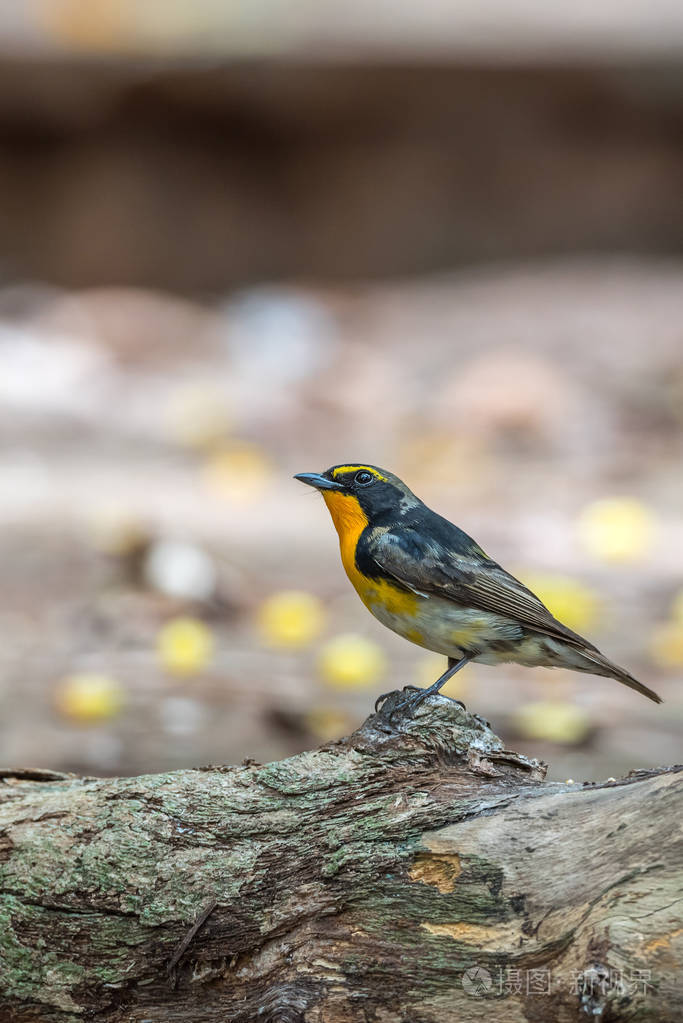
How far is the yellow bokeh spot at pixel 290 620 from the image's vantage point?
275 inches

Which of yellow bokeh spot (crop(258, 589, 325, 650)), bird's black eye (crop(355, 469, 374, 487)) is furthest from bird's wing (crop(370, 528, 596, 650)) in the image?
yellow bokeh spot (crop(258, 589, 325, 650))

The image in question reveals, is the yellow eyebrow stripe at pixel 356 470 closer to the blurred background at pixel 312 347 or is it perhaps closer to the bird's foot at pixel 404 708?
the bird's foot at pixel 404 708

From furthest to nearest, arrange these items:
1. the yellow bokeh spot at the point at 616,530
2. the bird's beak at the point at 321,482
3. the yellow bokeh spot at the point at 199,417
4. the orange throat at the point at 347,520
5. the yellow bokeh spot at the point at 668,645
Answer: the yellow bokeh spot at the point at 199,417
the yellow bokeh spot at the point at 616,530
the yellow bokeh spot at the point at 668,645
the bird's beak at the point at 321,482
the orange throat at the point at 347,520

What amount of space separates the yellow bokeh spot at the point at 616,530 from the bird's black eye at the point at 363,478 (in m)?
4.25

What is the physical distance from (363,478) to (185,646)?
2.70 meters

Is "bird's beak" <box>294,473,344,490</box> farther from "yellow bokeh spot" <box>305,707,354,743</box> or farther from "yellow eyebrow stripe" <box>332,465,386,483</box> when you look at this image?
"yellow bokeh spot" <box>305,707,354,743</box>

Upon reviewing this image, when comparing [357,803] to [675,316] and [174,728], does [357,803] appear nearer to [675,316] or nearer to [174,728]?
[174,728]

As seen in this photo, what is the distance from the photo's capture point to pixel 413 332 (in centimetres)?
1286

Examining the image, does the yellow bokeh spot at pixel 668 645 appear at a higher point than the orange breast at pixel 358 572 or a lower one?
higher

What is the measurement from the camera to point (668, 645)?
6746 millimetres

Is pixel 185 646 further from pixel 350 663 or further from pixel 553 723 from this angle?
pixel 553 723

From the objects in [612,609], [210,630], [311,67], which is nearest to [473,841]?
[210,630]

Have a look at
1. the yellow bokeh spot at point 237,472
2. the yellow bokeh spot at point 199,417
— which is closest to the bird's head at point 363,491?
the yellow bokeh spot at point 237,472

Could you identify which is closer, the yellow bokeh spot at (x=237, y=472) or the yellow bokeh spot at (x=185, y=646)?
the yellow bokeh spot at (x=185, y=646)
